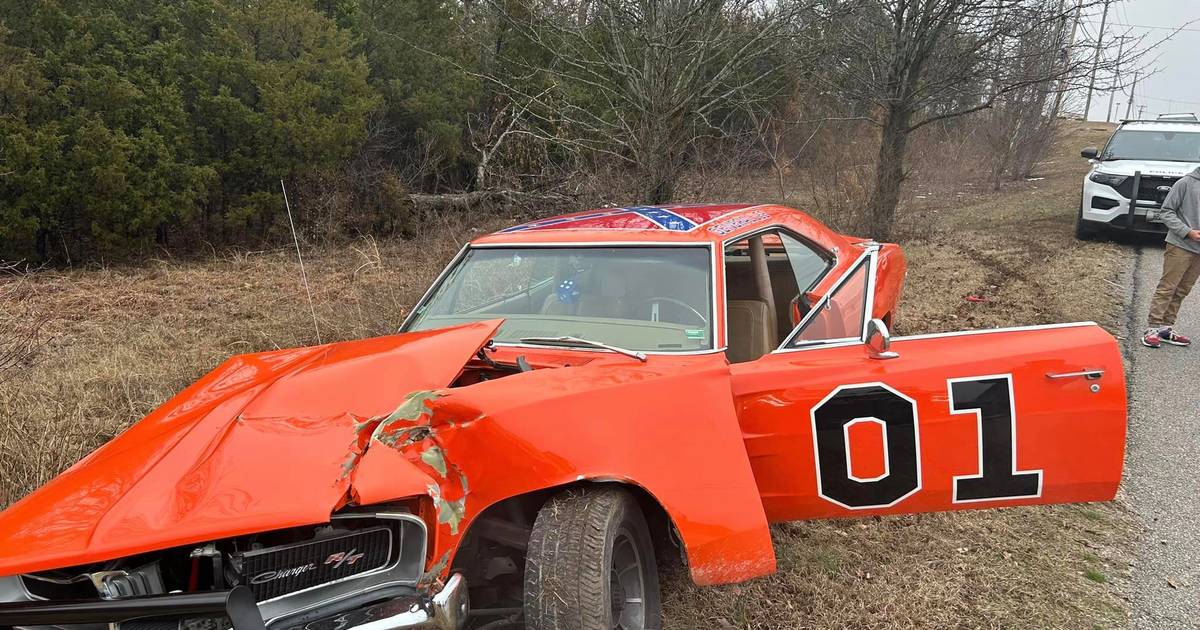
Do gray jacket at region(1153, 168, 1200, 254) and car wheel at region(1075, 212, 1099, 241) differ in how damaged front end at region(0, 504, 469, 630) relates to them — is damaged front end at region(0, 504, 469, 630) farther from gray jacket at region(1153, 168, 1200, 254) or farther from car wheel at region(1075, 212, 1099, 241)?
car wheel at region(1075, 212, 1099, 241)

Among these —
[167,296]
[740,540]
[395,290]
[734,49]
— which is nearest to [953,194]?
[734,49]

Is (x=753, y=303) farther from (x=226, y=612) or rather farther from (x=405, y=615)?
(x=226, y=612)

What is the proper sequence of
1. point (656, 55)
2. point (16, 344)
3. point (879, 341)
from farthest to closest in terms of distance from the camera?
point (656, 55), point (16, 344), point (879, 341)

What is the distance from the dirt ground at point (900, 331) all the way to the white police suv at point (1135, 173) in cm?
50

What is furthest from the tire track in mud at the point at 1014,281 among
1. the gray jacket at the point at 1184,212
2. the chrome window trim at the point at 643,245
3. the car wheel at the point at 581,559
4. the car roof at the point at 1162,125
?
the car wheel at the point at 581,559

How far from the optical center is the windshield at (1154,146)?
10.8 m

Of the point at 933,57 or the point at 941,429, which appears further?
the point at 933,57

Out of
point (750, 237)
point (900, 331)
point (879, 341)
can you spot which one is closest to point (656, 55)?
point (900, 331)

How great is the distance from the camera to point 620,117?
8.15m

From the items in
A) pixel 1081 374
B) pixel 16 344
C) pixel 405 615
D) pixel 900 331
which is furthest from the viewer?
pixel 900 331

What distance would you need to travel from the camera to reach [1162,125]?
37.8 feet

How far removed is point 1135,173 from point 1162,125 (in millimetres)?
2189

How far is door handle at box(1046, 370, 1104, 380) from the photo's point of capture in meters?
2.74

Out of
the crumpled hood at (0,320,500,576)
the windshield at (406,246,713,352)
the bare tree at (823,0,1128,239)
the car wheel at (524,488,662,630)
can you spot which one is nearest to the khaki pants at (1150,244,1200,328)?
the bare tree at (823,0,1128,239)
